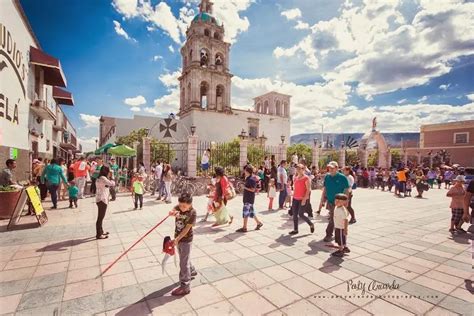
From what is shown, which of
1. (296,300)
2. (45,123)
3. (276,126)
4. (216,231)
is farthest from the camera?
(276,126)

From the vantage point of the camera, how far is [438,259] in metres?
4.93

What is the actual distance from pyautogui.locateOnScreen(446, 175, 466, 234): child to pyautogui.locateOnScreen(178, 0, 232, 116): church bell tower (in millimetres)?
35341

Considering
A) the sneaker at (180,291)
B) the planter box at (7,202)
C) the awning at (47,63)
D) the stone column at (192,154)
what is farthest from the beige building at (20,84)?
the sneaker at (180,291)

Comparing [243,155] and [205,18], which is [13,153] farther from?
[205,18]

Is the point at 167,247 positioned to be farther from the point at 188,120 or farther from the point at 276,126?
the point at 276,126

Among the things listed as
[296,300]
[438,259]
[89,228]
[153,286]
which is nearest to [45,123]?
[89,228]

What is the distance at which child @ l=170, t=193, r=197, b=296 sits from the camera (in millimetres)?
3516

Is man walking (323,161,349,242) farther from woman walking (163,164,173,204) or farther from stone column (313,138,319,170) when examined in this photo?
stone column (313,138,319,170)

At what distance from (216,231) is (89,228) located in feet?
11.9

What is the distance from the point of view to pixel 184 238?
3605 millimetres

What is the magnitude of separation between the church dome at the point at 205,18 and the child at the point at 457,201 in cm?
3939

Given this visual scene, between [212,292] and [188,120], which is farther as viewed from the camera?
[188,120]

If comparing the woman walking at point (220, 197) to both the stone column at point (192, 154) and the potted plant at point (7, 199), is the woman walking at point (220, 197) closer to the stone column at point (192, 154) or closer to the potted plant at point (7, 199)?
the potted plant at point (7, 199)

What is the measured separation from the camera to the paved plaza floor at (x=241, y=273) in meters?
3.24
